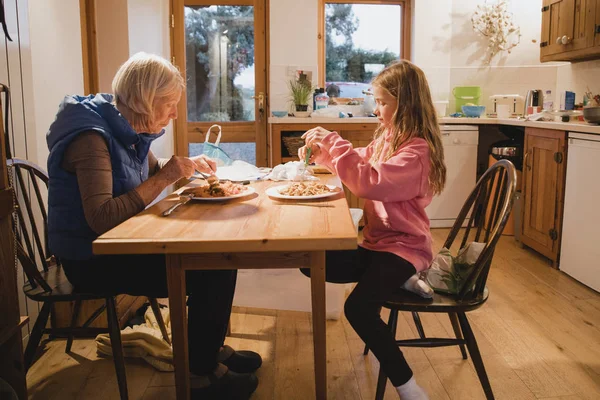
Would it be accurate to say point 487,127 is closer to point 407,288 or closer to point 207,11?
point 207,11

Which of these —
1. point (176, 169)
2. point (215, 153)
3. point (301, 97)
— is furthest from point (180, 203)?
point (301, 97)

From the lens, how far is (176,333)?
1.54 metres

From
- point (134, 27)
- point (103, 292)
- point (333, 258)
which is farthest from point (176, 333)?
point (134, 27)

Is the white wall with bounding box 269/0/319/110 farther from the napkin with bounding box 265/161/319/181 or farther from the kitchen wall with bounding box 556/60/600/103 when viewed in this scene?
the napkin with bounding box 265/161/319/181

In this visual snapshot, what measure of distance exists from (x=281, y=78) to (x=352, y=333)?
2939mm

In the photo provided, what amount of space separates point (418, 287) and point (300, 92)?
3178mm

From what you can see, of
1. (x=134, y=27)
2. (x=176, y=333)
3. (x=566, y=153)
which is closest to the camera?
(x=176, y=333)

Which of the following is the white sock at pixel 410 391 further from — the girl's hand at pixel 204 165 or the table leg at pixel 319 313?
the girl's hand at pixel 204 165

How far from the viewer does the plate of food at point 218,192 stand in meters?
1.83

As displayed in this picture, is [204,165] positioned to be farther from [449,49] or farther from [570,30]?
[449,49]

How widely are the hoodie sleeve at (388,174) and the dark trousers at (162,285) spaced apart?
0.51 m

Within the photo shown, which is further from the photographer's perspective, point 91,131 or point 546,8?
point 546,8

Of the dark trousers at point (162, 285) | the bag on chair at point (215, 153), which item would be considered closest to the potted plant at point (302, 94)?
the bag on chair at point (215, 153)

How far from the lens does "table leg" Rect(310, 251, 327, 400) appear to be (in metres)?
1.47
